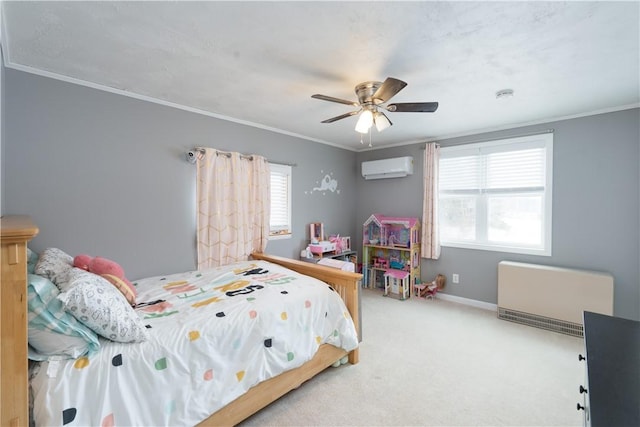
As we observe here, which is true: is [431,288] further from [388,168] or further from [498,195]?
[388,168]

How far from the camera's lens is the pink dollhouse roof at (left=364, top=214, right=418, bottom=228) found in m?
4.18

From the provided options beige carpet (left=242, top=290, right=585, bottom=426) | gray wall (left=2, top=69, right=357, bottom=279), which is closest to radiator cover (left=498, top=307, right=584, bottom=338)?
beige carpet (left=242, top=290, right=585, bottom=426)

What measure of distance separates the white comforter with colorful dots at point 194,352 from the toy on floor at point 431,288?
2175 mm

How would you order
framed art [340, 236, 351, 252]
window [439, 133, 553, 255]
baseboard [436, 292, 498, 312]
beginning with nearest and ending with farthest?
1. window [439, 133, 553, 255]
2. baseboard [436, 292, 498, 312]
3. framed art [340, 236, 351, 252]

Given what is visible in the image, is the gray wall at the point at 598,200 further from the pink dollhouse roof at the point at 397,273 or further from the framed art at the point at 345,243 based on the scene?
the framed art at the point at 345,243

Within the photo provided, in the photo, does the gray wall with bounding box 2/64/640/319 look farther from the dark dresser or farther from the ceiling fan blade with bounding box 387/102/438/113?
the dark dresser

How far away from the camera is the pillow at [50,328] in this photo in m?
1.19

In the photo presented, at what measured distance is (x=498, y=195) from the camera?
364 centimetres

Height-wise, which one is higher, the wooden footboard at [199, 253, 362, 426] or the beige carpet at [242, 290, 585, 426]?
the wooden footboard at [199, 253, 362, 426]

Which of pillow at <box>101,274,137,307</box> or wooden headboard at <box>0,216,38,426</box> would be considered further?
pillow at <box>101,274,137,307</box>

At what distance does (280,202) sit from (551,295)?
3360 millimetres

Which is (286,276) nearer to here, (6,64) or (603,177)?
(6,64)

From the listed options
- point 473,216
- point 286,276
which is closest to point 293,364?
point 286,276

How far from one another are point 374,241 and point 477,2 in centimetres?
352
